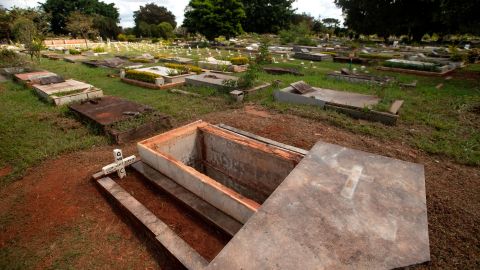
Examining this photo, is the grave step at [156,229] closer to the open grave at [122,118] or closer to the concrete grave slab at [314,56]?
the open grave at [122,118]

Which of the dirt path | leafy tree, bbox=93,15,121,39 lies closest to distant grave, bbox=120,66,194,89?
the dirt path

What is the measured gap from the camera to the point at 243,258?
6.08ft

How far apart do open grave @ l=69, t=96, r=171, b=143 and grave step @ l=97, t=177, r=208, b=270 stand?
7.47ft

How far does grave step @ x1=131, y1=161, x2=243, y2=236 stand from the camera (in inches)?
133

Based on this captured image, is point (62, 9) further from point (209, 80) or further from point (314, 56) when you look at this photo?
point (209, 80)

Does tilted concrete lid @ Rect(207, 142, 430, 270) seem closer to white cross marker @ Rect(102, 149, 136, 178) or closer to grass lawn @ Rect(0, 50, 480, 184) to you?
white cross marker @ Rect(102, 149, 136, 178)

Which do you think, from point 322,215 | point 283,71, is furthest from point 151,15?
point 322,215

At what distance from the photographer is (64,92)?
930 cm

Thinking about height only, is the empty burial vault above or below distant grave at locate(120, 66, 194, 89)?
below

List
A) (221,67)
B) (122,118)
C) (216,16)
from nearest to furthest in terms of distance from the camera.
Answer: (122,118) → (221,67) → (216,16)

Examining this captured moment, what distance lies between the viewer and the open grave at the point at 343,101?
290 inches

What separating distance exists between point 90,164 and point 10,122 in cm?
443

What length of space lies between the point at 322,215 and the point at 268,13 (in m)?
50.0

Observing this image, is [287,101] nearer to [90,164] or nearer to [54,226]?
[90,164]
